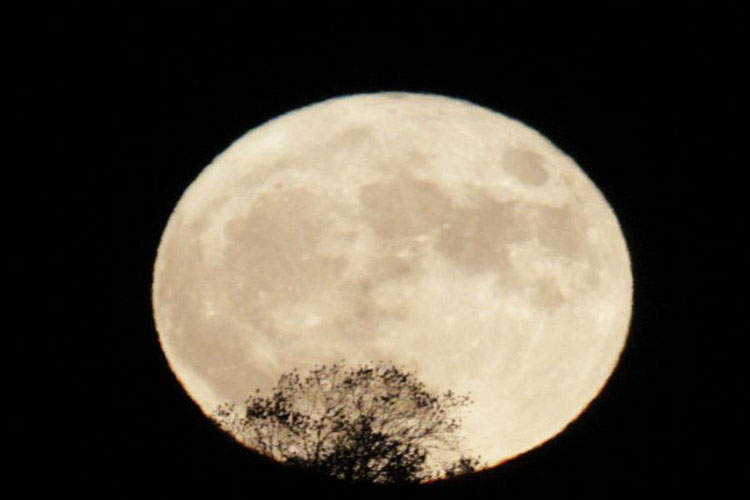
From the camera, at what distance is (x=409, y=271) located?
9.76 metres

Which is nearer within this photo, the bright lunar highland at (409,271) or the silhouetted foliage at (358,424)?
the bright lunar highland at (409,271)

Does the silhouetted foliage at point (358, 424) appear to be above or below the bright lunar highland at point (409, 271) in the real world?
below

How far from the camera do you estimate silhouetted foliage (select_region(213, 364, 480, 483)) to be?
397 inches

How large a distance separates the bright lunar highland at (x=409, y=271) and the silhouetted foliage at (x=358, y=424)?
0.84 feet

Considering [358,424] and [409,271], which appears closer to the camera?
[409,271]

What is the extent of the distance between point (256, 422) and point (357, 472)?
1889 millimetres

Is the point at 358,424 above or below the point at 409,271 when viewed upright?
below

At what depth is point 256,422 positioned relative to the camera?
10891 mm

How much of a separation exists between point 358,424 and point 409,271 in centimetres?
267

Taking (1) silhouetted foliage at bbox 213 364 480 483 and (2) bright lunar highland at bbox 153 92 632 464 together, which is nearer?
(2) bright lunar highland at bbox 153 92 632 464

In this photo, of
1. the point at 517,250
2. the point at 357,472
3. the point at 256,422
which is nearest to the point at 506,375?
the point at 517,250

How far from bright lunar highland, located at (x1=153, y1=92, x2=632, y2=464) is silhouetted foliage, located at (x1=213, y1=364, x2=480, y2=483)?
0.84 feet

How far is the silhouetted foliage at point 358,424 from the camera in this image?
10086 millimetres

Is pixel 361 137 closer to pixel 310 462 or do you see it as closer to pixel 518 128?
pixel 518 128
